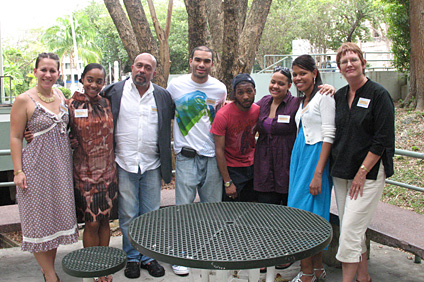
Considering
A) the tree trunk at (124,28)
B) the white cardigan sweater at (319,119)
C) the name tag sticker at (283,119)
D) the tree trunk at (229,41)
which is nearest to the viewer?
the white cardigan sweater at (319,119)

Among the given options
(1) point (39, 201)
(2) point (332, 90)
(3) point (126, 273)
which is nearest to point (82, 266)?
(1) point (39, 201)

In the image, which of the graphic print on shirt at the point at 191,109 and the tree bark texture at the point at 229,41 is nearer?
the graphic print on shirt at the point at 191,109

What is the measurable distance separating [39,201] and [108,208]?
55cm

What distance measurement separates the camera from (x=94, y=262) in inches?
114

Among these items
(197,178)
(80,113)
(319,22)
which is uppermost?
(319,22)

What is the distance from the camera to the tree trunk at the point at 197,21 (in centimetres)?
621

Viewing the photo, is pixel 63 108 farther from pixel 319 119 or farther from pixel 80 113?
pixel 319 119

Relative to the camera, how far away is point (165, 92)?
388 centimetres

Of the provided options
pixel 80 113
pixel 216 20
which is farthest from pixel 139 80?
pixel 216 20

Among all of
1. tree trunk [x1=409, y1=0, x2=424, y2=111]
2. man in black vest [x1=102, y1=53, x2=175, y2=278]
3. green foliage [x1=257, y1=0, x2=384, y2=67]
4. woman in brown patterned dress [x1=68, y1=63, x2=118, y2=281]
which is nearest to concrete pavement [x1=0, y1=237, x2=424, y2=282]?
man in black vest [x1=102, y1=53, x2=175, y2=278]

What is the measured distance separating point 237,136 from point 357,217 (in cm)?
124

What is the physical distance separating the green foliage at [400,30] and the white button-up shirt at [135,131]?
12.2m

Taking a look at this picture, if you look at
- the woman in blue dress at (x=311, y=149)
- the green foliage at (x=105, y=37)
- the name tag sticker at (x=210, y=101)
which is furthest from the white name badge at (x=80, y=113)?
the green foliage at (x=105, y=37)

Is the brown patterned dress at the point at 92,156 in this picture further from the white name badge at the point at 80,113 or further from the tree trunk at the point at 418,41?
the tree trunk at the point at 418,41
